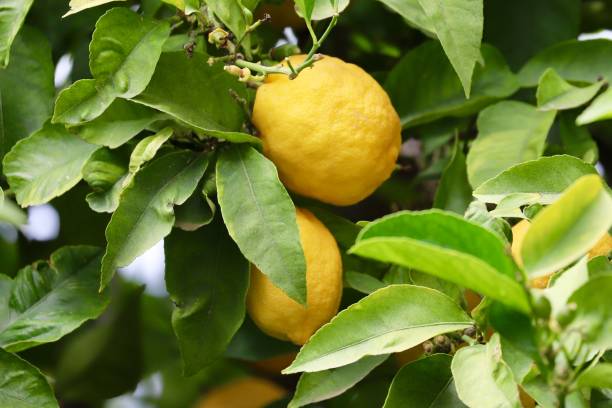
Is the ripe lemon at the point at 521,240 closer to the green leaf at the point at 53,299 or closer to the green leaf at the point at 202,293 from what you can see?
the green leaf at the point at 202,293

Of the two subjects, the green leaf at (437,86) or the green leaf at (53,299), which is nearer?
the green leaf at (53,299)

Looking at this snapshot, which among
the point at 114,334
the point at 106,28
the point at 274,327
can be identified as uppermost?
the point at 106,28

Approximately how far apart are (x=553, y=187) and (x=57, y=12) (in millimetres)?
604

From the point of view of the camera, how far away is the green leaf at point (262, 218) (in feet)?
2.83

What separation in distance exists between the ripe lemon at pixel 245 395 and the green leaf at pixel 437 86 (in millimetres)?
439

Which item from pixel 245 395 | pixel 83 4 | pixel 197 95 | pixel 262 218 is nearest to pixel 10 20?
pixel 83 4

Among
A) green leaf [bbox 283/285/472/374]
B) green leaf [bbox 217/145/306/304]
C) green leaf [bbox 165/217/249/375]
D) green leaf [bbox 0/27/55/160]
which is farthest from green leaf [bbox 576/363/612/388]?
green leaf [bbox 0/27/55/160]

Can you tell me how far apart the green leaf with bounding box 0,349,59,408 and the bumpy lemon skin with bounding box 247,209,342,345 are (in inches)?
8.0

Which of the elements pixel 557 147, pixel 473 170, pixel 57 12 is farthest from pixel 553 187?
pixel 57 12

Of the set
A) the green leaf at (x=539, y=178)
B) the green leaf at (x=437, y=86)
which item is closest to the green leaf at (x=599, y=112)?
the green leaf at (x=539, y=178)

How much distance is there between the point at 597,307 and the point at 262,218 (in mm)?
307

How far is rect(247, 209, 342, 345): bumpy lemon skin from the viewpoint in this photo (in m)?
0.93

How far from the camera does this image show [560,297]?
70cm

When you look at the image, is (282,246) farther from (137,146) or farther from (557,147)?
(557,147)
